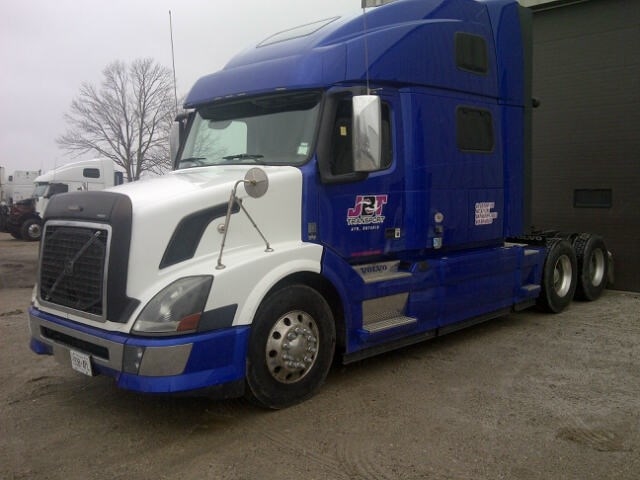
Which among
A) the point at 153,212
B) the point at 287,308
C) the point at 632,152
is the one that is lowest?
the point at 287,308

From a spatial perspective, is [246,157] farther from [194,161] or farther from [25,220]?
[25,220]

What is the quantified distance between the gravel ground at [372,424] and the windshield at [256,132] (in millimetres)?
2069

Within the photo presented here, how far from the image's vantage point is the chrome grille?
4090mm

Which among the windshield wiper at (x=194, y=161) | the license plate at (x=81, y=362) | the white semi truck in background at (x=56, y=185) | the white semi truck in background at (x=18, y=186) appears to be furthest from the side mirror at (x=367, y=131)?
the white semi truck in background at (x=18, y=186)

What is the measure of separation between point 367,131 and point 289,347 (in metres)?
1.80

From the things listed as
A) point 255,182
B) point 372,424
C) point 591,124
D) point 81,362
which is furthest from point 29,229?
point 372,424

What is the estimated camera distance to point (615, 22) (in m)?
9.48

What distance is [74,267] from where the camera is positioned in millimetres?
4266

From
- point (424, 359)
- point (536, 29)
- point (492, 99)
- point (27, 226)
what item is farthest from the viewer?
point (27, 226)

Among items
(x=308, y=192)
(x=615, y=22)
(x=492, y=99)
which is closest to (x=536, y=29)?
(x=615, y=22)

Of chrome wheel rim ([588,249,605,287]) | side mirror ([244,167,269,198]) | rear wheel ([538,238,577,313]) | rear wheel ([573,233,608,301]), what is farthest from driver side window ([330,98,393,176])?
chrome wheel rim ([588,249,605,287])

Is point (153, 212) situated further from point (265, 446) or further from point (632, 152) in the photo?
point (632, 152)

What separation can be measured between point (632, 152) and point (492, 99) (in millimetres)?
4205

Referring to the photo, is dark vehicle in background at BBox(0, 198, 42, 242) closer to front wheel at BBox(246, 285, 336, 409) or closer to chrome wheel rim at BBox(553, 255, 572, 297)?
chrome wheel rim at BBox(553, 255, 572, 297)
